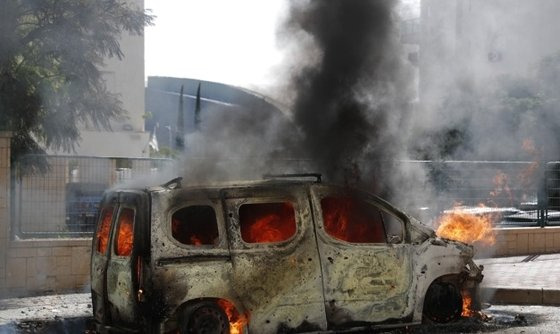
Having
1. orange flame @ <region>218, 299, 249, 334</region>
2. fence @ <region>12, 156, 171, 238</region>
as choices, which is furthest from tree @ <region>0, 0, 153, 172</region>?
orange flame @ <region>218, 299, 249, 334</region>

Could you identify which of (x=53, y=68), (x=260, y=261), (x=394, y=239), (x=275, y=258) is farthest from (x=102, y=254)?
(x=53, y=68)

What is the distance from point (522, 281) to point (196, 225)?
576cm

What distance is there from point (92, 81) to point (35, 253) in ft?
10.6

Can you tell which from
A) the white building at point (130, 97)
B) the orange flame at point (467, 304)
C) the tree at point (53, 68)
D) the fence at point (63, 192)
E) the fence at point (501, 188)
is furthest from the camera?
the white building at point (130, 97)

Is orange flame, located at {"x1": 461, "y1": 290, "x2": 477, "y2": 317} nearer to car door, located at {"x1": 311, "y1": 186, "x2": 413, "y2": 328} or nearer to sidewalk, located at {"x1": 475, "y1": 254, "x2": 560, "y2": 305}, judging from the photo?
car door, located at {"x1": 311, "y1": 186, "x2": 413, "y2": 328}

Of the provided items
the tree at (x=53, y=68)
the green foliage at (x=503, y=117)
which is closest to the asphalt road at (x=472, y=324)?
the tree at (x=53, y=68)

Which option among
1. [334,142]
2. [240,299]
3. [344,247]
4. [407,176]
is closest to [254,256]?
[240,299]

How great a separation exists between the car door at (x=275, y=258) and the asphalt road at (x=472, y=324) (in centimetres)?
106

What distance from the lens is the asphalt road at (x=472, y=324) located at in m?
7.73

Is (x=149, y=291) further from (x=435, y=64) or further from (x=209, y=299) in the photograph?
(x=435, y=64)

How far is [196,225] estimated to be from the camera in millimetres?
6605

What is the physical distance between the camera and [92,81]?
1262 centimetres

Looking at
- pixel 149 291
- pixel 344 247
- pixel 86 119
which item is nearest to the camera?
pixel 149 291

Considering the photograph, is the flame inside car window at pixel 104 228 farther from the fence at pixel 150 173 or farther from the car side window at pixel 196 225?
the fence at pixel 150 173
